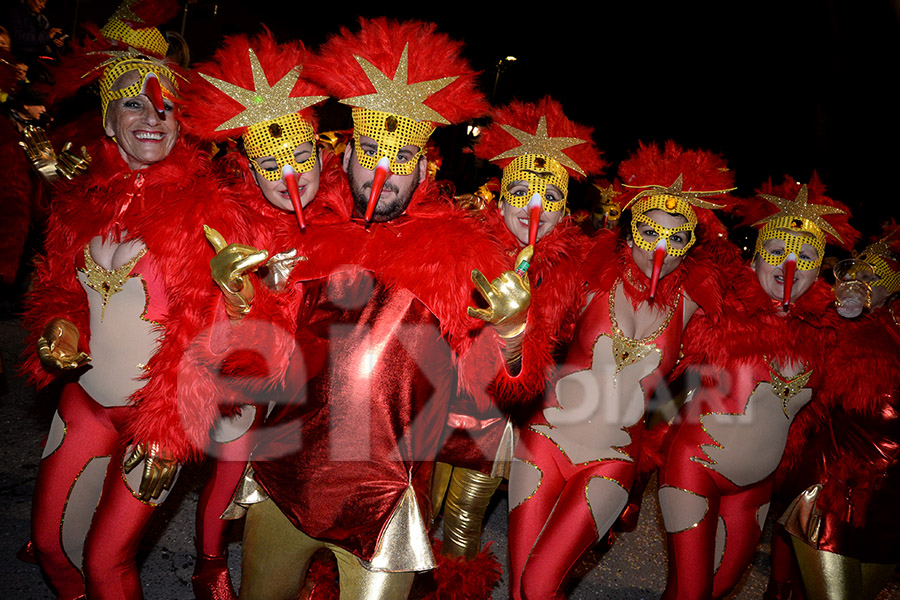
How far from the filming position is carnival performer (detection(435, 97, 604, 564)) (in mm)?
2475

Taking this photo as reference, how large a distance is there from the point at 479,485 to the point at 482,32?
699 cm

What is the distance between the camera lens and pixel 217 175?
2.27m

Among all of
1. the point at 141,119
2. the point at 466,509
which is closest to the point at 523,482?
the point at 466,509

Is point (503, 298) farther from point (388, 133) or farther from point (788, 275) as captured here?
point (788, 275)

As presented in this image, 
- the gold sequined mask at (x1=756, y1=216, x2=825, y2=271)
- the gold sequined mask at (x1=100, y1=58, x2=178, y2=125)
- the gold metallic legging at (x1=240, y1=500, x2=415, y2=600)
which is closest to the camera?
the gold metallic legging at (x1=240, y1=500, x2=415, y2=600)

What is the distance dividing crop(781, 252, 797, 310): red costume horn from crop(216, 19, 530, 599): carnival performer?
1374 millimetres

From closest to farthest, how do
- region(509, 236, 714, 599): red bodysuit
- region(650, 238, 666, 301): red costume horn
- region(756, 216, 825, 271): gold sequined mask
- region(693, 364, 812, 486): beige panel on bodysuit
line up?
region(509, 236, 714, 599): red bodysuit
region(650, 238, 666, 301): red costume horn
region(693, 364, 812, 486): beige panel on bodysuit
region(756, 216, 825, 271): gold sequined mask

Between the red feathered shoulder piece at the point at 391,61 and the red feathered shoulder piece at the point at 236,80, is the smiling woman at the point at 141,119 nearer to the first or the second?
the red feathered shoulder piece at the point at 236,80

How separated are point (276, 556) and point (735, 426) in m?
1.87

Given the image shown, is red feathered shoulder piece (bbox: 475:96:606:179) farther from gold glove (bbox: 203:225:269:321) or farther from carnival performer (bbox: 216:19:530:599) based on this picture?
gold glove (bbox: 203:225:269:321)

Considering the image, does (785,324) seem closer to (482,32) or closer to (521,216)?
(521,216)

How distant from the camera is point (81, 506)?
2.09m

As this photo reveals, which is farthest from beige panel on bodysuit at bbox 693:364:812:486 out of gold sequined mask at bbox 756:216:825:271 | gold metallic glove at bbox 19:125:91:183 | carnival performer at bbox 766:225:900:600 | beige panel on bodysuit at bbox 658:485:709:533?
gold metallic glove at bbox 19:125:91:183

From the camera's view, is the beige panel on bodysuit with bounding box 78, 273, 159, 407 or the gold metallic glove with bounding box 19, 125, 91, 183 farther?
the gold metallic glove with bounding box 19, 125, 91, 183
